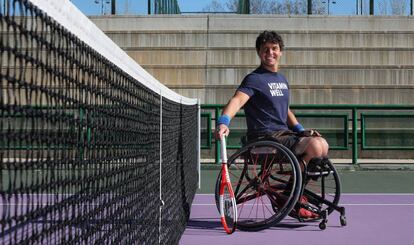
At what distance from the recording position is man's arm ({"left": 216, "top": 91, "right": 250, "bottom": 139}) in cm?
548

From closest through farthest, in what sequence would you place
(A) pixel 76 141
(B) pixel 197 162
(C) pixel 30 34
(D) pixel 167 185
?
(C) pixel 30 34
(A) pixel 76 141
(D) pixel 167 185
(B) pixel 197 162

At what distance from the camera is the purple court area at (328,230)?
221 inches

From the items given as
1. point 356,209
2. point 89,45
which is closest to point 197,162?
point 356,209

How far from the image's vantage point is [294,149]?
5820 millimetres

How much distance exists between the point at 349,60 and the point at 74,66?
1729 cm

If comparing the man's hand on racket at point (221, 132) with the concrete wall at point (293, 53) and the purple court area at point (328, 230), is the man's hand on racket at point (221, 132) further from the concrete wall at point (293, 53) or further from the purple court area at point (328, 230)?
the concrete wall at point (293, 53)

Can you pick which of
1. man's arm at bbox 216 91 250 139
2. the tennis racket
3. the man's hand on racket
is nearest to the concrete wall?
man's arm at bbox 216 91 250 139

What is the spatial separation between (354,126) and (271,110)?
8499 mm

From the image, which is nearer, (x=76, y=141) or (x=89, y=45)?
(x=76, y=141)

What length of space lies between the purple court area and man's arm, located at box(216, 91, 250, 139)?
89 centimetres

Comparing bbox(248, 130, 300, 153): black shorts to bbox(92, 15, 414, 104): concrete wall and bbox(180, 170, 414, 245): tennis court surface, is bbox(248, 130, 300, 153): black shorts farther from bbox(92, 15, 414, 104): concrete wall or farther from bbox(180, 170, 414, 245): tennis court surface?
bbox(92, 15, 414, 104): concrete wall

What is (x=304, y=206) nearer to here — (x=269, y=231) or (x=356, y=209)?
(x=269, y=231)

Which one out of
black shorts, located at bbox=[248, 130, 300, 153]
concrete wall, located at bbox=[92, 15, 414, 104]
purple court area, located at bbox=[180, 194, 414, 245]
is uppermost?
concrete wall, located at bbox=[92, 15, 414, 104]

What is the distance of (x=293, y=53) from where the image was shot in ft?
63.0
